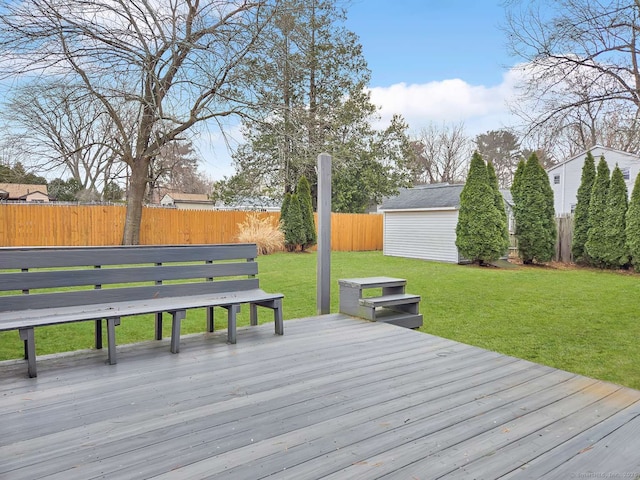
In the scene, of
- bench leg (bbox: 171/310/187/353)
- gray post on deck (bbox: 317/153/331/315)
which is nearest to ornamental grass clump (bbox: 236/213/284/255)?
gray post on deck (bbox: 317/153/331/315)

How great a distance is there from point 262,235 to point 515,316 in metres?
9.80

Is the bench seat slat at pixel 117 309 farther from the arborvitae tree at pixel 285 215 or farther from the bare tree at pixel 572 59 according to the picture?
the arborvitae tree at pixel 285 215

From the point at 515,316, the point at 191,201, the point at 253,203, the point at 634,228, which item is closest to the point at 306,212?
the point at 253,203

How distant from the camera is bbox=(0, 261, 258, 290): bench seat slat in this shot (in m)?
2.94

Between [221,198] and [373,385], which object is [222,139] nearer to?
[373,385]

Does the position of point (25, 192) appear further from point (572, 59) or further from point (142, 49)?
point (572, 59)

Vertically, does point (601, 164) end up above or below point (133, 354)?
above

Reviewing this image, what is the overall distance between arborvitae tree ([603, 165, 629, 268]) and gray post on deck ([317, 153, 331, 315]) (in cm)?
994

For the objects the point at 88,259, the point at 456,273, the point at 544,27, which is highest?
the point at 544,27

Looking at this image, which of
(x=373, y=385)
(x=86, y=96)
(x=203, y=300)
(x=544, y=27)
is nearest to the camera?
(x=373, y=385)

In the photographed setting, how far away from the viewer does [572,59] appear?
6.71m

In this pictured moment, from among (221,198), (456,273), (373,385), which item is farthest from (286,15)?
(221,198)

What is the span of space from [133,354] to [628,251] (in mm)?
11982

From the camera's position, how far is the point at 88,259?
3229mm
